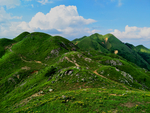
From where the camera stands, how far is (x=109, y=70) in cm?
6341

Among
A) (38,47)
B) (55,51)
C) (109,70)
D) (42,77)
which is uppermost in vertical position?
(38,47)

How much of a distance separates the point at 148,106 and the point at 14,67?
122m

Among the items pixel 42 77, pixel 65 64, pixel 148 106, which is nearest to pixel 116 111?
pixel 148 106

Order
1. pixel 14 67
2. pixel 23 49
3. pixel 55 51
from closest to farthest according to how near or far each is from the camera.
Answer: pixel 14 67 → pixel 55 51 → pixel 23 49

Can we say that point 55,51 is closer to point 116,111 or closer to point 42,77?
point 42,77

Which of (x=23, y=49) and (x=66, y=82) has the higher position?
(x=23, y=49)

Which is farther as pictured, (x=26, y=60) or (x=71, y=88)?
(x=26, y=60)

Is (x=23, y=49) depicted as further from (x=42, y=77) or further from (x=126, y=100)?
(x=126, y=100)

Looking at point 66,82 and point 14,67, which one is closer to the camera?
point 66,82

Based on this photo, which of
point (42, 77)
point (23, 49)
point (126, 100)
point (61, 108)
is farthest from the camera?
point (23, 49)

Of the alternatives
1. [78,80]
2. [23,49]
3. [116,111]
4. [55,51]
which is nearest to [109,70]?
[78,80]

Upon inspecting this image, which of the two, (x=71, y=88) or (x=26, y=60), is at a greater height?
(x=26, y=60)

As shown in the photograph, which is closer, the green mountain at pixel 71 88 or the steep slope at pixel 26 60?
the green mountain at pixel 71 88

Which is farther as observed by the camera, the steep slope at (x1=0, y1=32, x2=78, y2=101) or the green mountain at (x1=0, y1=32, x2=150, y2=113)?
the steep slope at (x1=0, y1=32, x2=78, y2=101)
